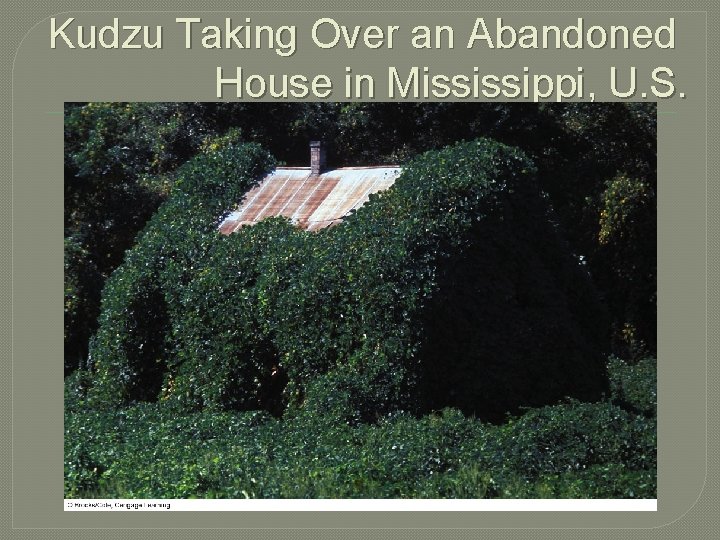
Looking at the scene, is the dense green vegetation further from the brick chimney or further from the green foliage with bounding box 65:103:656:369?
the brick chimney

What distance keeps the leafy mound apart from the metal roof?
0.53 m

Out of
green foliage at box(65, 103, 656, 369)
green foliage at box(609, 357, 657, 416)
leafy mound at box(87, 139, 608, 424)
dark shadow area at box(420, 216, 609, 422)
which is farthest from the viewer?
green foliage at box(65, 103, 656, 369)

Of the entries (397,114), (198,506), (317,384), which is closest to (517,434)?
(317,384)

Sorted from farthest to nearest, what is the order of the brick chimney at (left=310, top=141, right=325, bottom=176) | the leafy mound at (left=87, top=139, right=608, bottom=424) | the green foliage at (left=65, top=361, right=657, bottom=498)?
the brick chimney at (left=310, top=141, right=325, bottom=176) < the leafy mound at (left=87, top=139, right=608, bottom=424) < the green foliage at (left=65, top=361, right=657, bottom=498)

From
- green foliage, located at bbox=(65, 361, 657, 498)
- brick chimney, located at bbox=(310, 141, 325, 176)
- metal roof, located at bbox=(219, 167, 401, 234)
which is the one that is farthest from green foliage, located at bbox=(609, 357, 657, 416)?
brick chimney, located at bbox=(310, 141, 325, 176)

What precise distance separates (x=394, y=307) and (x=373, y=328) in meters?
0.34

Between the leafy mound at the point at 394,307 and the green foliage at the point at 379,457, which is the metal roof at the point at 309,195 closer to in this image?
the leafy mound at the point at 394,307

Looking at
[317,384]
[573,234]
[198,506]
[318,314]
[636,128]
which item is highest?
[636,128]

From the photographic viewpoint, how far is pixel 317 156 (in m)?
15.3

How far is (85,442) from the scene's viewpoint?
1175cm

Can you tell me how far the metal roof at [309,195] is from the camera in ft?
47.1

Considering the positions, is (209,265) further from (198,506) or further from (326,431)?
(198,506)

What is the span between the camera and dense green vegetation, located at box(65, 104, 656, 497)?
10414mm

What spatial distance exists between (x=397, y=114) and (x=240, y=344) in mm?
6132
